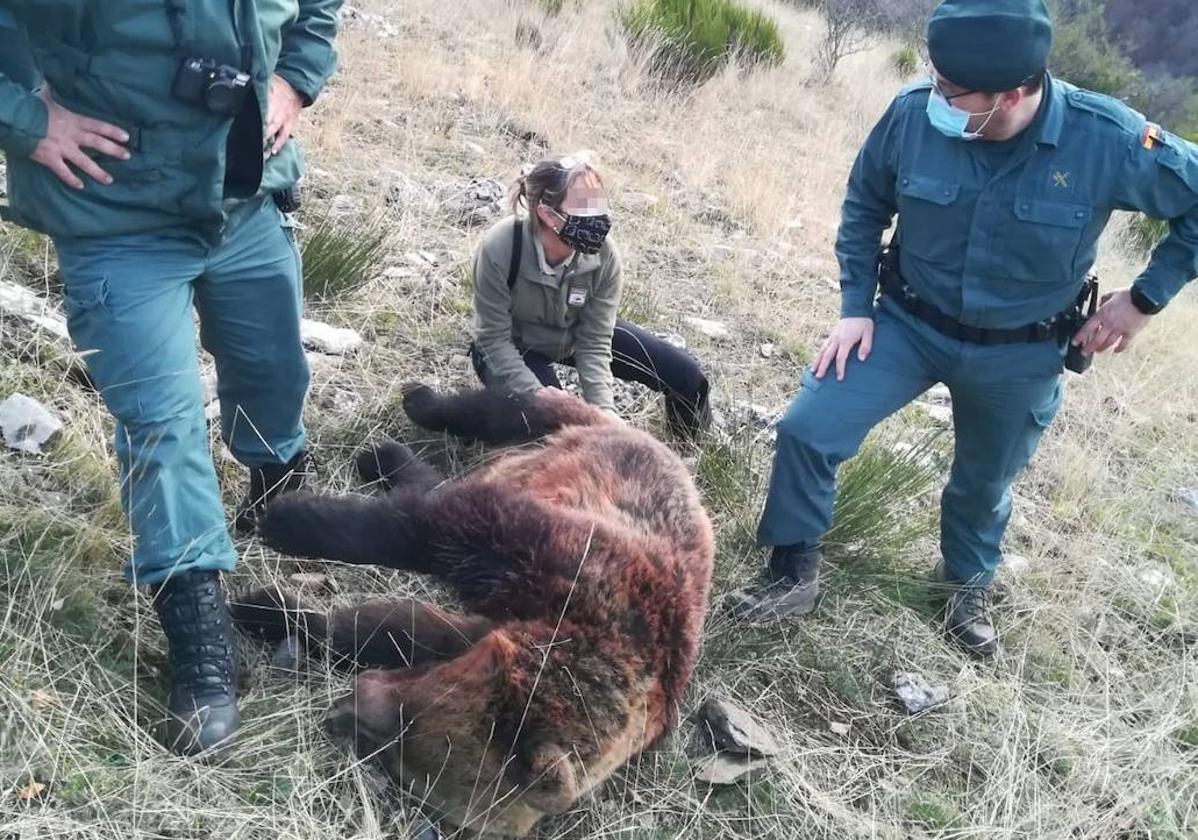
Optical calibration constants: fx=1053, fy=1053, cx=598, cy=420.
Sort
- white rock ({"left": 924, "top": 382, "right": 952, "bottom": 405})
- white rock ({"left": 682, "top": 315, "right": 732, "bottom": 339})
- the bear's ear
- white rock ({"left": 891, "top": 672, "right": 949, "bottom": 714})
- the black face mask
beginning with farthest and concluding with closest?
white rock ({"left": 924, "top": 382, "right": 952, "bottom": 405}) → white rock ({"left": 682, "top": 315, "right": 732, "bottom": 339}) → the black face mask → white rock ({"left": 891, "top": 672, "right": 949, "bottom": 714}) → the bear's ear

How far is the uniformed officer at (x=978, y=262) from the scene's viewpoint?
358cm

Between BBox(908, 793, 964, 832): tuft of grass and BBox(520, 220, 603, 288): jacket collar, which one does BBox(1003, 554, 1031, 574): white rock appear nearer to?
BBox(908, 793, 964, 832): tuft of grass

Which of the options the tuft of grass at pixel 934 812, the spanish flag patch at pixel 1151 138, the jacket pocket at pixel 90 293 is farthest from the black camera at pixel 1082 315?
the jacket pocket at pixel 90 293

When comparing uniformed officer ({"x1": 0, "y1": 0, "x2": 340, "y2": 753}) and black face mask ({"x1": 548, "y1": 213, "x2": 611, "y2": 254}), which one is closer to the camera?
uniformed officer ({"x1": 0, "y1": 0, "x2": 340, "y2": 753})

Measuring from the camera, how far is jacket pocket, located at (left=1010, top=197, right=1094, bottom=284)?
143 inches

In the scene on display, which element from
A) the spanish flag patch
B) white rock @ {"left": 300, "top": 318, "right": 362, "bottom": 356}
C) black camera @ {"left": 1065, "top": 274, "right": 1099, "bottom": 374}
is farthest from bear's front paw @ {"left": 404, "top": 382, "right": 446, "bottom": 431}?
the spanish flag patch

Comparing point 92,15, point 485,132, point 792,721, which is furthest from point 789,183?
point 92,15

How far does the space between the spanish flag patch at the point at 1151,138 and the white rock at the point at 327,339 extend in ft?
10.8

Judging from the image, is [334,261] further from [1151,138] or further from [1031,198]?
[1151,138]

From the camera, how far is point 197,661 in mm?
2820

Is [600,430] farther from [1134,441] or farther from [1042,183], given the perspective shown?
[1134,441]

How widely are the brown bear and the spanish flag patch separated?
1.98m

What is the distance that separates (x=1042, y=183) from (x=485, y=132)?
17.7 ft

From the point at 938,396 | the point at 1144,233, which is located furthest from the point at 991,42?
the point at 1144,233
